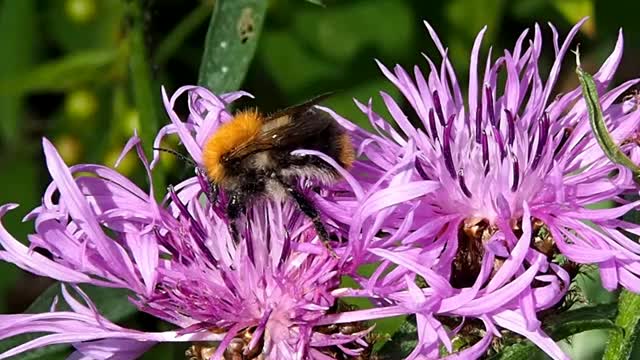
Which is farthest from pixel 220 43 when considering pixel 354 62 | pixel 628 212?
pixel 354 62

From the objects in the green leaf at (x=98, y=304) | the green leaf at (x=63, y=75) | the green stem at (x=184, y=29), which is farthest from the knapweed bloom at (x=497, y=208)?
the green leaf at (x=63, y=75)

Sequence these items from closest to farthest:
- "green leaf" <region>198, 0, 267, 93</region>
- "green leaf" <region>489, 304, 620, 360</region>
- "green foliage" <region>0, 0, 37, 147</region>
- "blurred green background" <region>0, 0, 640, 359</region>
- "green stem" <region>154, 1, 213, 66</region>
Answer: "green leaf" <region>489, 304, 620, 360</region> < "green leaf" <region>198, 0, 267, 93</region> < "green stem" <region>154, 1, 213, 66</region> < "blurred green background" <region>0, 0, 640, 359</region> < "green foliage" <region>0, 0, 37, 147</region>

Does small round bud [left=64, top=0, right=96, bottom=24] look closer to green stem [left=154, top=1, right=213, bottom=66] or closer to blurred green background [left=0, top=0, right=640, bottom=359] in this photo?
blurred green background [left=0, top=0, right=640, bottom=359]

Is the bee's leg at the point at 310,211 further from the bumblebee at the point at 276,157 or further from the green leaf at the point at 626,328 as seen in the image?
the green leaf at the point at 626,328

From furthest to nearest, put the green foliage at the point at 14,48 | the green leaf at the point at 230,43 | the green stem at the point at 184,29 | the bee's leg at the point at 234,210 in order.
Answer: the green foliage at the point at 14,48
the green stem at the point at 184,29
the green leaf at the point at 230,43
the bee's leg at the point at 234,210

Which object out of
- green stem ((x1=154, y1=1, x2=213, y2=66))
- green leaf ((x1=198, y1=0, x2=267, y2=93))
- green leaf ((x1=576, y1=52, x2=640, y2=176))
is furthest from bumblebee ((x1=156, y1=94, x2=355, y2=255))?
green stem ((x1=154, y1=1, x2=213, y2=66))

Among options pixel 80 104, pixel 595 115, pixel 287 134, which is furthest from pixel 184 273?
pixel 80 104

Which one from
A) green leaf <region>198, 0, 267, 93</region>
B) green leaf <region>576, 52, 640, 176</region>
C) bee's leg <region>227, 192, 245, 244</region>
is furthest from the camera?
green leaf <region>198, 0, 267, 93</region>

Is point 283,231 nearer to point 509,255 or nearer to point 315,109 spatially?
point 315,109
